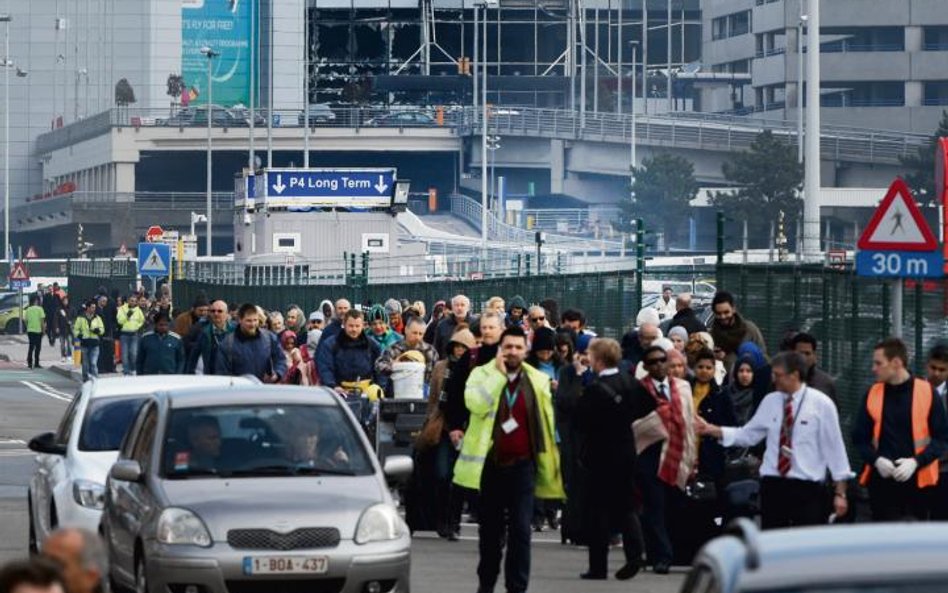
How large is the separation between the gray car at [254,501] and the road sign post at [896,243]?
3.95 meters

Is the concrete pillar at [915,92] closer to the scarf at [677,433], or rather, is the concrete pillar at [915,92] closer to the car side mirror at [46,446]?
the scarf at [677,433]

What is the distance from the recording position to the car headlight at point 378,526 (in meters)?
12.8

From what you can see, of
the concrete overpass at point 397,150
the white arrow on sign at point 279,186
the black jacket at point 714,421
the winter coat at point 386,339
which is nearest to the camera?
the black jacket at point 714,421

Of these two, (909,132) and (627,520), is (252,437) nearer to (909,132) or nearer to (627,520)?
(627,520)

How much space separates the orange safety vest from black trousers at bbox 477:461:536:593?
2.12 m

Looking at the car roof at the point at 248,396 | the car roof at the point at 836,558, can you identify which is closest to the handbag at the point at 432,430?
the car roof at the point at 248,396

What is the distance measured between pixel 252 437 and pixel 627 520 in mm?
3125

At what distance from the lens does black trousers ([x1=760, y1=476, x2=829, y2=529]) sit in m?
13.5

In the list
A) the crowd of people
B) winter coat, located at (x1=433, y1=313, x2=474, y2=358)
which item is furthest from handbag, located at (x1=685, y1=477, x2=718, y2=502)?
winter coat, located at (x1=433, y1=313, x2=474, y2=358)

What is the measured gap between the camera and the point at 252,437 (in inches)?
531

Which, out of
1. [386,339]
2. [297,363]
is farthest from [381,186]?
[386,339]

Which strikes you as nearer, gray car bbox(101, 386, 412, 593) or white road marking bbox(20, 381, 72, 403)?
gray car bbox(101, 386, 412, 593)

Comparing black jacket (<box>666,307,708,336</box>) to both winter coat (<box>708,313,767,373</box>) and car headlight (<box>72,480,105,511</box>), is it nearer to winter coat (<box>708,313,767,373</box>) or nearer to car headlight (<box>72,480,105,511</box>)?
winter coat (<box>708,313,767,373</box>)

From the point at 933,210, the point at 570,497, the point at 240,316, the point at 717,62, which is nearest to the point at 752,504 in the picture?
the point at 570,497
